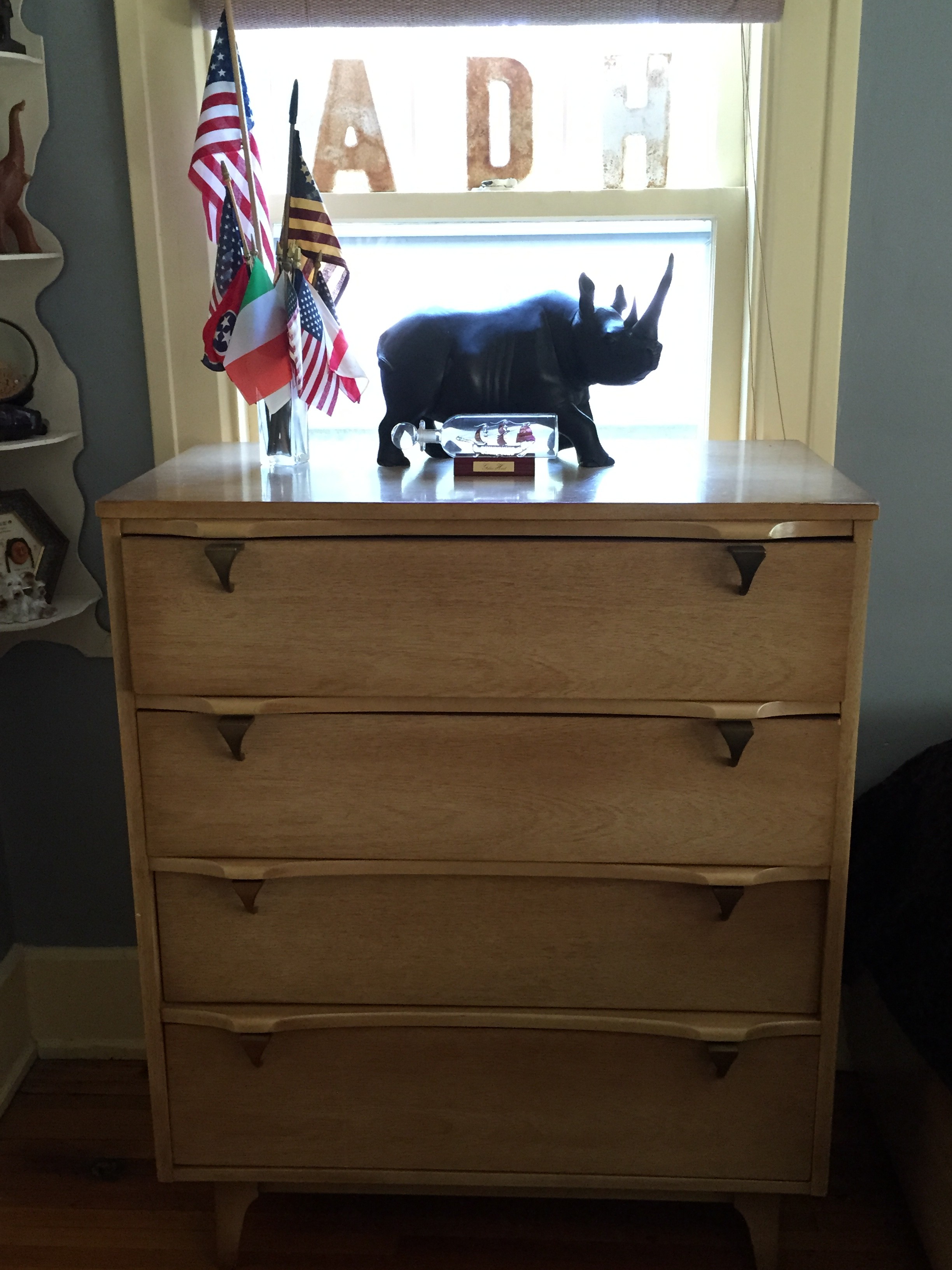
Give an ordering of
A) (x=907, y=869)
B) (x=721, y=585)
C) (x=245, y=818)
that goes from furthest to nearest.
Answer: (x=907, y=869) < (x=245, y=818) < (x=721, y=585)

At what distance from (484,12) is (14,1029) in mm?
1897

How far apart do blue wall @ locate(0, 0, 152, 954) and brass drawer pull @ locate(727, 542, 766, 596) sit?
1.06 metres

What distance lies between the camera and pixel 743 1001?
1497 mm

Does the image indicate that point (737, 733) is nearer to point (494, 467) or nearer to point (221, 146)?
point (494, 467)

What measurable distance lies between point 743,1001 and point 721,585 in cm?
56

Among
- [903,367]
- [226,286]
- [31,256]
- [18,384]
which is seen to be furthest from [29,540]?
[903,367]

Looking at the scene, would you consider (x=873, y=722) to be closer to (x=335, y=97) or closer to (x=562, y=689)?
(x=562, y=689)

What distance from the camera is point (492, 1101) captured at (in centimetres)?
155

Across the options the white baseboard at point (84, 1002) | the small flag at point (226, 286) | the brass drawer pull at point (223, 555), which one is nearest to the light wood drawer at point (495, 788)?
the brass drawer pull at point (223, 555)

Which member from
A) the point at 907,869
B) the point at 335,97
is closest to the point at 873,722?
the point at 907,869

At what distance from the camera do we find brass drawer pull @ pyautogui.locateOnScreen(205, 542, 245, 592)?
1.35 metres

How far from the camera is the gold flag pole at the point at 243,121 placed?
1.58m

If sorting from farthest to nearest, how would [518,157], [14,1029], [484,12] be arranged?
1. [14,1029]
2. [518,157]
3. [484,12]

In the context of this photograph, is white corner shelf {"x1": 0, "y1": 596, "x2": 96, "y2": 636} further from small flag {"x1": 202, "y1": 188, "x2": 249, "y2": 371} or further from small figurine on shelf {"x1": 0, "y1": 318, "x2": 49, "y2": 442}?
small flag {"x1": 202, "y1": 188, "x2": 249, "y2": 371}
